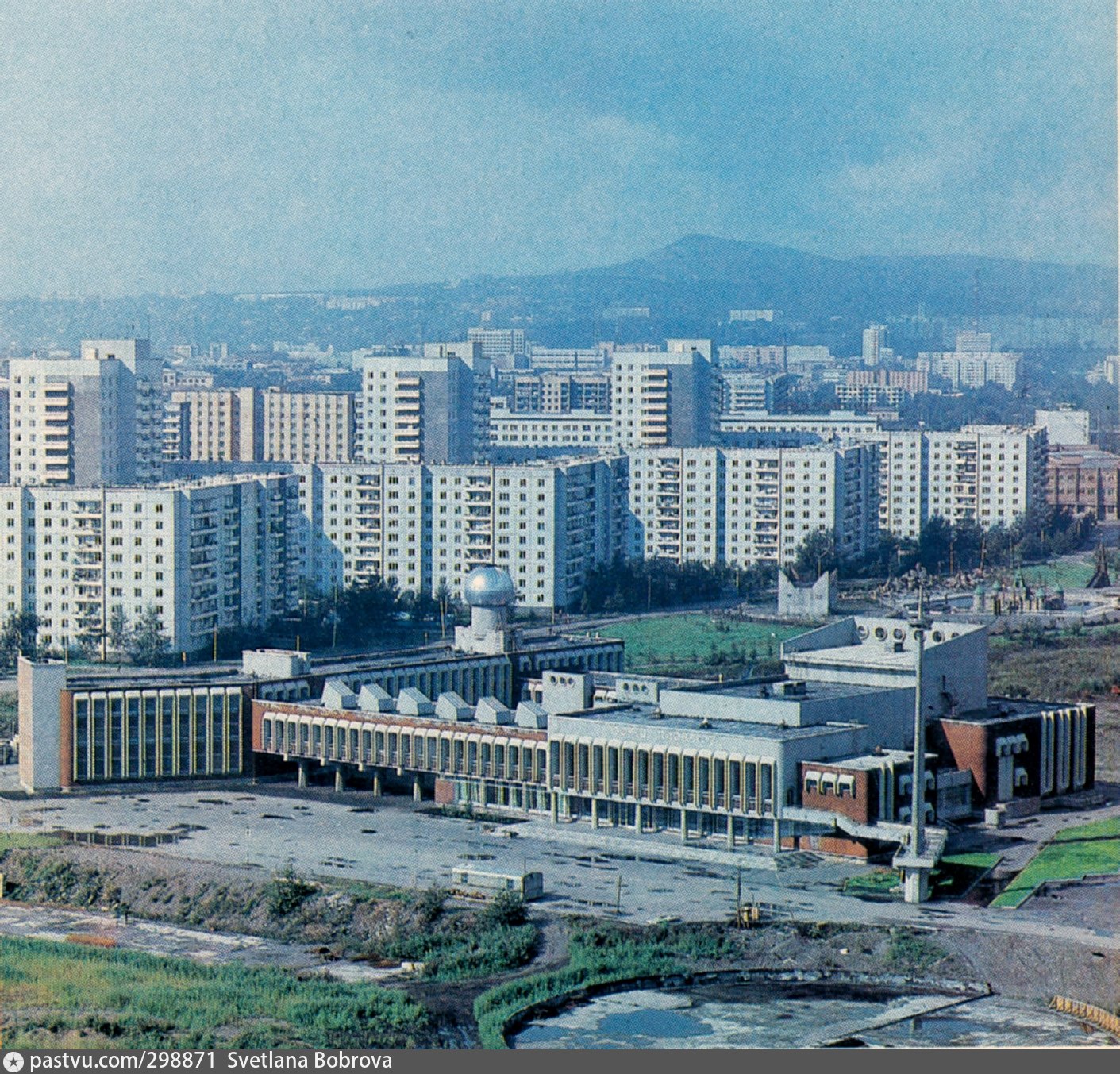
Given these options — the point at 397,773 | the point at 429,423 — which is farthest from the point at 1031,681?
the point at 429,423

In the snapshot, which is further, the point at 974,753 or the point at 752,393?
the point at 752,393

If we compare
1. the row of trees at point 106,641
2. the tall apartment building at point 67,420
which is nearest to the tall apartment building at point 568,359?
the tall apartment building at point 67,420

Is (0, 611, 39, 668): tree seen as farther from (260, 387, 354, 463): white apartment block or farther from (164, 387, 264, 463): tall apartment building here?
(164, 387, 264, 463): tall apartment building

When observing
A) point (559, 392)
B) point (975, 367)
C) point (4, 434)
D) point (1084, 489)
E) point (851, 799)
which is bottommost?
point (851, 799)

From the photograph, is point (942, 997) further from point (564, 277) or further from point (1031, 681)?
point (564, 277)

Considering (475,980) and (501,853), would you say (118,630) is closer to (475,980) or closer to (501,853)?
(501,853)

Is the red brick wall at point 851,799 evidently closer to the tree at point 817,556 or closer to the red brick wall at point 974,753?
the red brick wall at point 974,753

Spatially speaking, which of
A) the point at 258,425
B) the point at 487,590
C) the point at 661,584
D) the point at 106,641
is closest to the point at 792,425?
the point at 258,425
